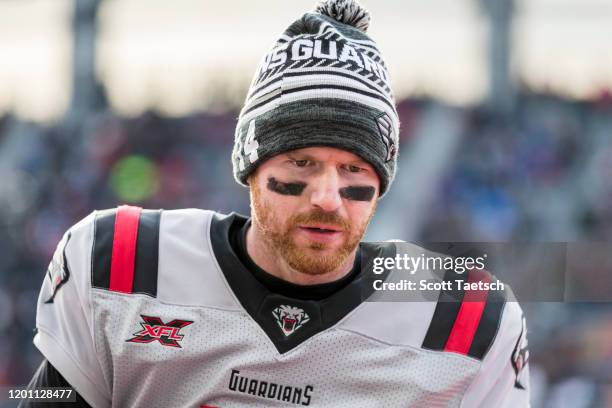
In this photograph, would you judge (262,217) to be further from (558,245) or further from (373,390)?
(558,245)

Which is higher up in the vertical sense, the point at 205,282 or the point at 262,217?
the point at 262,217

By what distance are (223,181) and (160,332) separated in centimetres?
851

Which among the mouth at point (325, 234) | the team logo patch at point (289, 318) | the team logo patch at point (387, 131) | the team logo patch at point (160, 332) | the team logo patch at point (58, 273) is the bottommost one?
the team logo patch at point (160, 332)

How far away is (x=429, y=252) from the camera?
2.62 metres

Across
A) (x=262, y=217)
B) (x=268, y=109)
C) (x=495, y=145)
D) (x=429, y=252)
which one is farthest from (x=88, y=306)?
(x=495, y=145)

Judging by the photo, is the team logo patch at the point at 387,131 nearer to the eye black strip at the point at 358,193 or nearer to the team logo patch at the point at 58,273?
the eye black strip at the point at 358,193

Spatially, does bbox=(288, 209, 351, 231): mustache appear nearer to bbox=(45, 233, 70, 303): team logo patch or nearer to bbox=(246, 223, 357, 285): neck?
bbox=(246, 223, 357, 285): neck

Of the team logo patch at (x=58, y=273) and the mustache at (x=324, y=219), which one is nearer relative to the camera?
the mustache at (x=324, y=219)

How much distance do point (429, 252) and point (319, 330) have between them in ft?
1.33

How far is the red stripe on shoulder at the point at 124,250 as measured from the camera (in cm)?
242

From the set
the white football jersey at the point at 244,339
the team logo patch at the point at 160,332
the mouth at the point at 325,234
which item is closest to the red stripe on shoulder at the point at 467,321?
the white football jersey at the point at 244,339

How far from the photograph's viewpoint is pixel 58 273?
2480 mm

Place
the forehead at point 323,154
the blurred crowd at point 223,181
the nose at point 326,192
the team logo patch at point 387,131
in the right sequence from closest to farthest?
1. the nose at point 326,192
2. the forehead at point 323,154
3. the team logo patch at point 387,131
4. the blurred crowd at point 223,181

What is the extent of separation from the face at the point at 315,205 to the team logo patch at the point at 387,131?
0.28 feet
